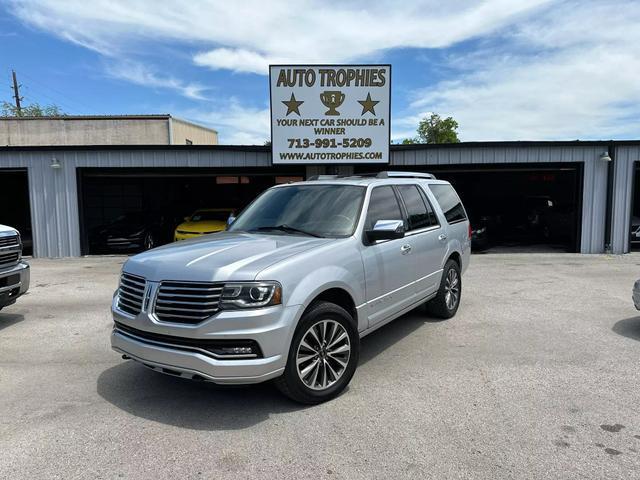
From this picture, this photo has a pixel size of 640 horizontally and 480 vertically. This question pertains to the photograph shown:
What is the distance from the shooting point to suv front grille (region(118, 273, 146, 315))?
3.71 meters

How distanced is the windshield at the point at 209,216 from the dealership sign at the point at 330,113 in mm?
2591

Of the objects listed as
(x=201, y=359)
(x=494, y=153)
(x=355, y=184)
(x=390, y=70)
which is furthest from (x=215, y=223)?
(x=201, y=359)

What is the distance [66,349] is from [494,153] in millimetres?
12319

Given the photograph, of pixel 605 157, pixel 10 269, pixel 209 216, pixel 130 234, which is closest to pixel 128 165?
pixel 130 234

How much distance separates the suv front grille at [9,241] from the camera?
5930 millimetres

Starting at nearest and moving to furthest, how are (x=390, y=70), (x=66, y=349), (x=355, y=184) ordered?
(x=355, y=184) < (x=66, y=349) < (x=390, y=70)

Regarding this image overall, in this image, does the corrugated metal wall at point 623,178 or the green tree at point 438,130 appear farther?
the green tree at point 438,130

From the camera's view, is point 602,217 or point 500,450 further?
point 602,217

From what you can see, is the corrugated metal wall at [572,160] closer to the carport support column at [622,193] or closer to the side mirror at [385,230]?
the carport support column at [622,193]

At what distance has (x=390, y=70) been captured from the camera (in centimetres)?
1315

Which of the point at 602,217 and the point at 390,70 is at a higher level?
the point at 390,70

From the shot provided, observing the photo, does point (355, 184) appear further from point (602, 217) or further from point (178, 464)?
point (602, 217)

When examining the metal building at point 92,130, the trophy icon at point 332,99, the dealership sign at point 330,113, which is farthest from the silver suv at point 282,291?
the metal building at point 92,130

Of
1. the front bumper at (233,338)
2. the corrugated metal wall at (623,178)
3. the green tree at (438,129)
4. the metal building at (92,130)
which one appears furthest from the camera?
the green tree at (438,129)
